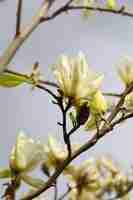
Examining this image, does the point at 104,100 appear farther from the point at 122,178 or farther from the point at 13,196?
the point at 122,178

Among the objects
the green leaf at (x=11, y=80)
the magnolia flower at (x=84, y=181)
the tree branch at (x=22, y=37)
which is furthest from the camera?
the magnolia flower at (x=84, y=181)

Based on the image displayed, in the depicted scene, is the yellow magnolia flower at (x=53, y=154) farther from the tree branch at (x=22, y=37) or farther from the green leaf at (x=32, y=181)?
the tree branch at (x=22, y=37)

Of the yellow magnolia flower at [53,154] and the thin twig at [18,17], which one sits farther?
the yellow magnolia flower at [53,154]

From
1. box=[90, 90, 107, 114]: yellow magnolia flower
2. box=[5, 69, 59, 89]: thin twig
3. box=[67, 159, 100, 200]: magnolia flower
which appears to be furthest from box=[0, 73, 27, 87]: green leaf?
box=[67, 159, 100, 200]: magnolia flower

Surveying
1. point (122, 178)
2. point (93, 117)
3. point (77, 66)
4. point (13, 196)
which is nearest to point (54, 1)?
point (77, 66)

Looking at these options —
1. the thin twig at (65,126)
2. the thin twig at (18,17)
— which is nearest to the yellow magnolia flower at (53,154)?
the thin twig at (65,126)
